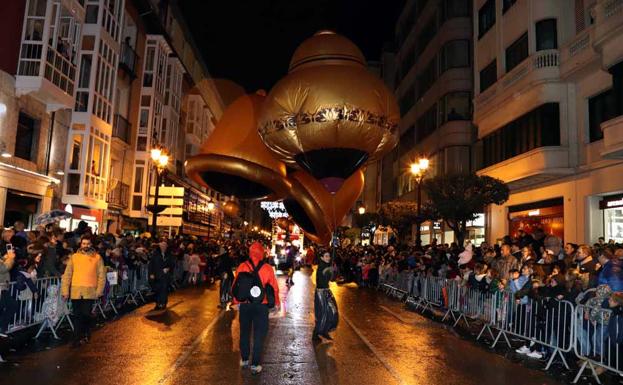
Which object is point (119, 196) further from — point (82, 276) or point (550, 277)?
point (550, 277)

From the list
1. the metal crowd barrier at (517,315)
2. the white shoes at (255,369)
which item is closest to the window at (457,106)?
the metal crowd barrier at (517,315)

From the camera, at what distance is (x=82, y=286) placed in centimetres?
900

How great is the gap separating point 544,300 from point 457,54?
27655mm

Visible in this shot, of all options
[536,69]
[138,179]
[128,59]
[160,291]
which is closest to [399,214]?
[536,69]

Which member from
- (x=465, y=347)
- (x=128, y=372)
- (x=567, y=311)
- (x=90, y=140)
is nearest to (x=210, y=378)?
(x=128, y=372)

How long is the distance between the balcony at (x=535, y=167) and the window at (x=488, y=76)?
15.9 feet

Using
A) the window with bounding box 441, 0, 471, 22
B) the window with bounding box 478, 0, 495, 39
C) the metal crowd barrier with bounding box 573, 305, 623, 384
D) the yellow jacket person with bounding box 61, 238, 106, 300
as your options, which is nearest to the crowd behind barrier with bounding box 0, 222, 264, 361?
the yellow jacket person with bounding box 61, 238, 106, 300

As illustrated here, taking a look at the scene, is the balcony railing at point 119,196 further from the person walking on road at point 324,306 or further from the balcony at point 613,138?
the balcony at point 613,138

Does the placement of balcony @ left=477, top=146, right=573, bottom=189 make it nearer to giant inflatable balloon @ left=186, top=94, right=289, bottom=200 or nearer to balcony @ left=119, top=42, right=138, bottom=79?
giant inflatable balloon @ left=186, top=94, right=289, bottom=200

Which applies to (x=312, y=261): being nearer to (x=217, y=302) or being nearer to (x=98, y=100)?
(x=98, y=100)

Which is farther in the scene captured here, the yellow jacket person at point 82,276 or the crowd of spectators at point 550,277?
the yellow jacket person at point 82,276

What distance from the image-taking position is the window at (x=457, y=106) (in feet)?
107

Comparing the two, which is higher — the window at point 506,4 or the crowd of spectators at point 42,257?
the window at point 506,4

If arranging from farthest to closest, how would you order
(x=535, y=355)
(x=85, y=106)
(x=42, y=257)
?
(x=85, y=106) → (x=42, y=257) → (x=535, y=355)
